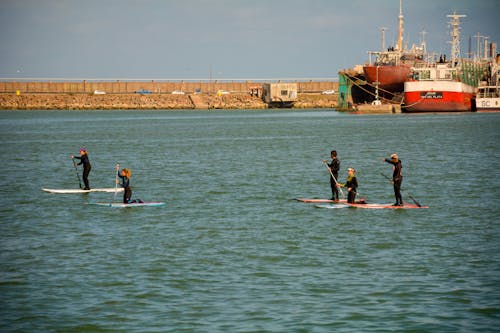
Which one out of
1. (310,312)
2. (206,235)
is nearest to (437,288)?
(310,312)

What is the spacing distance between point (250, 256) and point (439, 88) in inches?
3958

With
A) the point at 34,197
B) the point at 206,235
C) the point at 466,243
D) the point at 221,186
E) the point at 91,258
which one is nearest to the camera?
the point at 91,258

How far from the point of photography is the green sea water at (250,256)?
54.3ft

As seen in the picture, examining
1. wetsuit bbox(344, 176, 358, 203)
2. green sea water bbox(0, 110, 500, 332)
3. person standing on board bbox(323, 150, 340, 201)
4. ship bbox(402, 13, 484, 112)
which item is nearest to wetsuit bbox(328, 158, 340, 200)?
person standing on board bbox(323, 150, 340, 201)

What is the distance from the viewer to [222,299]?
17703 mm

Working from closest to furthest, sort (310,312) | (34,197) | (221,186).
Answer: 1. (310,312)
2. (34,197)
3. (221,186)

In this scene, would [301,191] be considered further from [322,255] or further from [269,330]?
[269,330]

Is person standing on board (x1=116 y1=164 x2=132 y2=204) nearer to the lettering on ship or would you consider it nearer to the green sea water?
the green sea water

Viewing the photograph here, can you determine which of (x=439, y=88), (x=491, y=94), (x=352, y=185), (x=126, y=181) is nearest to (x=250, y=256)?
(x=352, y=185)

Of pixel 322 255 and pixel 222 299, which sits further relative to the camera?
pixel 322 255

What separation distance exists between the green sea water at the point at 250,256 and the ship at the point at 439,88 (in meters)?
74.8

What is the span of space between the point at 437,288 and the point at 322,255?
427 cm

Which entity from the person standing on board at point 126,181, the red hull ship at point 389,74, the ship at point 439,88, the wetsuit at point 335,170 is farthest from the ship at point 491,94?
the person standing on board at point 126,181

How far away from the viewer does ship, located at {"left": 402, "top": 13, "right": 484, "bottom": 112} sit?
117 meters
